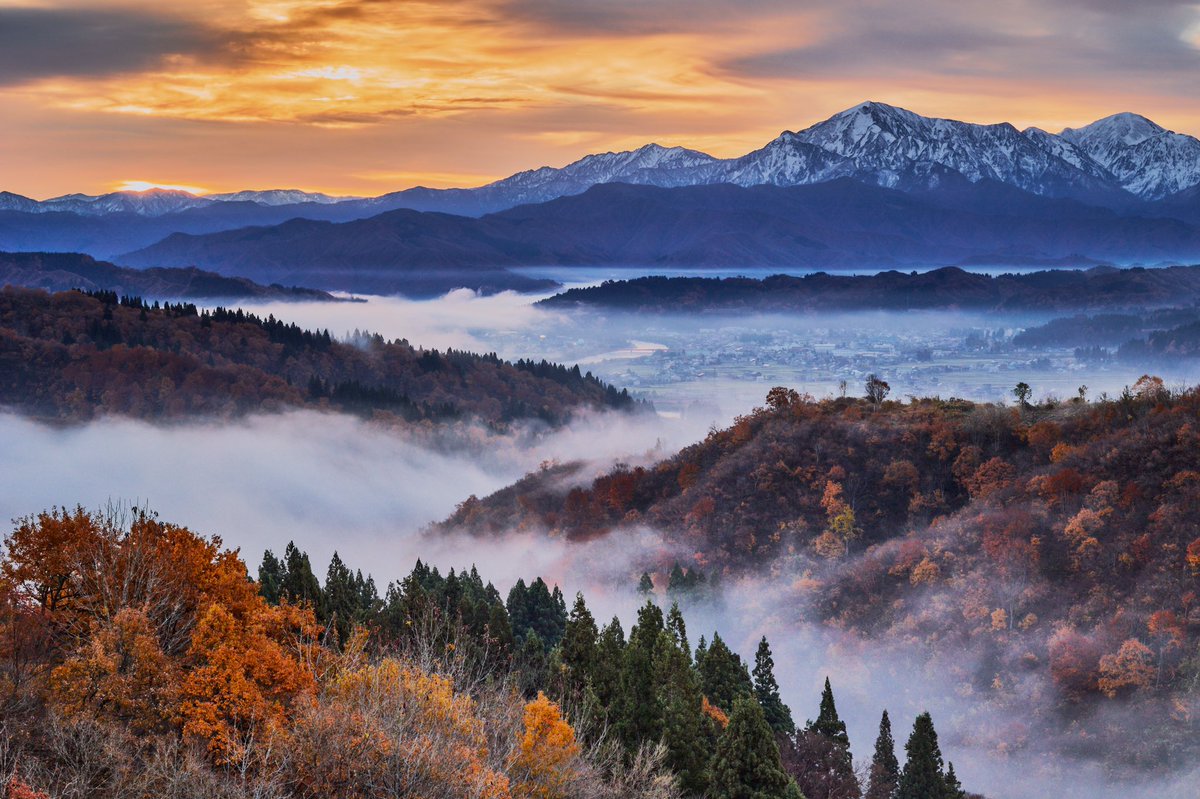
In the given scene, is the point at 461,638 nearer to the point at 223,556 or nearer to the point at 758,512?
the point at 223,556

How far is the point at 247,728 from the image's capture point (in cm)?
3350

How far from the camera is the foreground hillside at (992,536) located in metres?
77.9

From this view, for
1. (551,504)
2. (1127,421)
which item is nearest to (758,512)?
(1127,421)

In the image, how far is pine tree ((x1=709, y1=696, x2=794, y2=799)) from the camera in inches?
1640

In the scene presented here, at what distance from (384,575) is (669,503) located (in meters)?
59.0

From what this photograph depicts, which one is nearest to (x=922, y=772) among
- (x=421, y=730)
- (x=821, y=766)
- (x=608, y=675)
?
(x=821, y=766)

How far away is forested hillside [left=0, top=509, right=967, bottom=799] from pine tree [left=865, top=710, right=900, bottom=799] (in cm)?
625

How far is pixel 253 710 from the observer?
32.5 m

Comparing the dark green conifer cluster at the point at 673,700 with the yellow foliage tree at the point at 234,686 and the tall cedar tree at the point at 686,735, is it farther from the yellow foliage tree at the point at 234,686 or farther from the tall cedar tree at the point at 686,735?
the yellow foliage tree at the point at 234,686

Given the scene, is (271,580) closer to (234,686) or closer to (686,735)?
(686,735)

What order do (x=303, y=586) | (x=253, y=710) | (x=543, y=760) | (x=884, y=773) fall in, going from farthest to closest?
(x=303, y=586) → (x=884, y=773) → (x=543, y=760) → (x=253, y=710)

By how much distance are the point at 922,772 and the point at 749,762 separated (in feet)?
64.4

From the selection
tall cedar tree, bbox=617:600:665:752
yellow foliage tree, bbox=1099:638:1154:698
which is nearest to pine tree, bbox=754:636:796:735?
tall cedar tree, bbox=617:600:665:752

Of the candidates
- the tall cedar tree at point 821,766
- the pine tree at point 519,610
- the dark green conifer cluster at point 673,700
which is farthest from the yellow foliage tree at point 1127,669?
the pine tree at point 519,610
